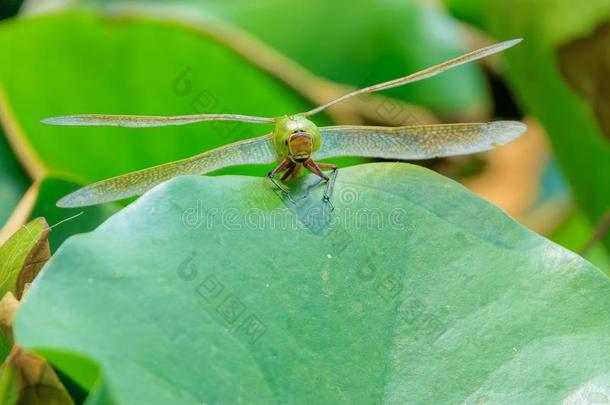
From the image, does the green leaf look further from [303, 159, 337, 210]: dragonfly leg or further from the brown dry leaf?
[303, 159, 337, 210]: dragonfly leg

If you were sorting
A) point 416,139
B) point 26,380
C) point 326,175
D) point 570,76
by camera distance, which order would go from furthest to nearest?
point 570,76, point 416,139, point 326,175, point 26,380

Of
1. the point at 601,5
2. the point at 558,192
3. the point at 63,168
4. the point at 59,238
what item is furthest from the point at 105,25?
the point at 558,192

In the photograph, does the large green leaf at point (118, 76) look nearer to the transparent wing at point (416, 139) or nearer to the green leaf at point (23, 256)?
the transparent wing at point (416, 139)

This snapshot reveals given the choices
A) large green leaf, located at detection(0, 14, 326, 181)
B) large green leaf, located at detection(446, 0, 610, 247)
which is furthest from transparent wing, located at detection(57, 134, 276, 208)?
large green leaf, located at detection(446, 0, 610, 247)

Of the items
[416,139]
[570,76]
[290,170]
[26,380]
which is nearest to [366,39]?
[570,76]

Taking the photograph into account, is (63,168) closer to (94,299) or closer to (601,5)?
(94,299)

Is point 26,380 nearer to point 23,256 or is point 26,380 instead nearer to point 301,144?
point 23,256
